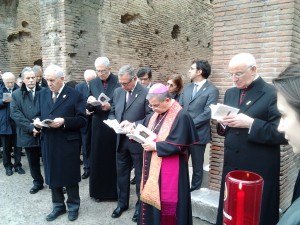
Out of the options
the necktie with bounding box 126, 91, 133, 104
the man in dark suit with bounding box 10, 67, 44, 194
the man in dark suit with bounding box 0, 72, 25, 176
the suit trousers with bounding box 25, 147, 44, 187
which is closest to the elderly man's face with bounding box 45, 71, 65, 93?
the necktie with bounding box 126, 91, 133, 104

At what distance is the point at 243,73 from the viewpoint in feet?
9.08

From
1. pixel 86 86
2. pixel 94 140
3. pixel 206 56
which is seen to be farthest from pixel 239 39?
pixel 206 56

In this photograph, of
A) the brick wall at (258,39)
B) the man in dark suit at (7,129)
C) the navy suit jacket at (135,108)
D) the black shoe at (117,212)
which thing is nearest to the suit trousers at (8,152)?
→ the man in dark suit at (7,129)

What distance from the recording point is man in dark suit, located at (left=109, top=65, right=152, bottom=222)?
12.3 feet

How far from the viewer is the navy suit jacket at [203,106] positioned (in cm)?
417

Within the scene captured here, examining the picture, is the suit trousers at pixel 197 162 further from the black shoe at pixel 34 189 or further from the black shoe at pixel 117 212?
the black shoe at pixel 34 189

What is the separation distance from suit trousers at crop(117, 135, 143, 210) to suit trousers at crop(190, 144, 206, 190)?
100 centimetres

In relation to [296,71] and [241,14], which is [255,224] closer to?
[296,71]

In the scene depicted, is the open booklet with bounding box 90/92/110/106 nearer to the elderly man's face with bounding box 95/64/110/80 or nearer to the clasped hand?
the elderly man's face with bounding box 95/64/110/80

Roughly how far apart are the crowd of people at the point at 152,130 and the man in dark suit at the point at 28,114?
16mm

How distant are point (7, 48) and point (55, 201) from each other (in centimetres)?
760

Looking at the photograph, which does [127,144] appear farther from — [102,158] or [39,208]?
[39,208]

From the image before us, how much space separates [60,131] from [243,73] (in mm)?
2353

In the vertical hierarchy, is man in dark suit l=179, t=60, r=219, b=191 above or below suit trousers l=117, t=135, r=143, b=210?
above
